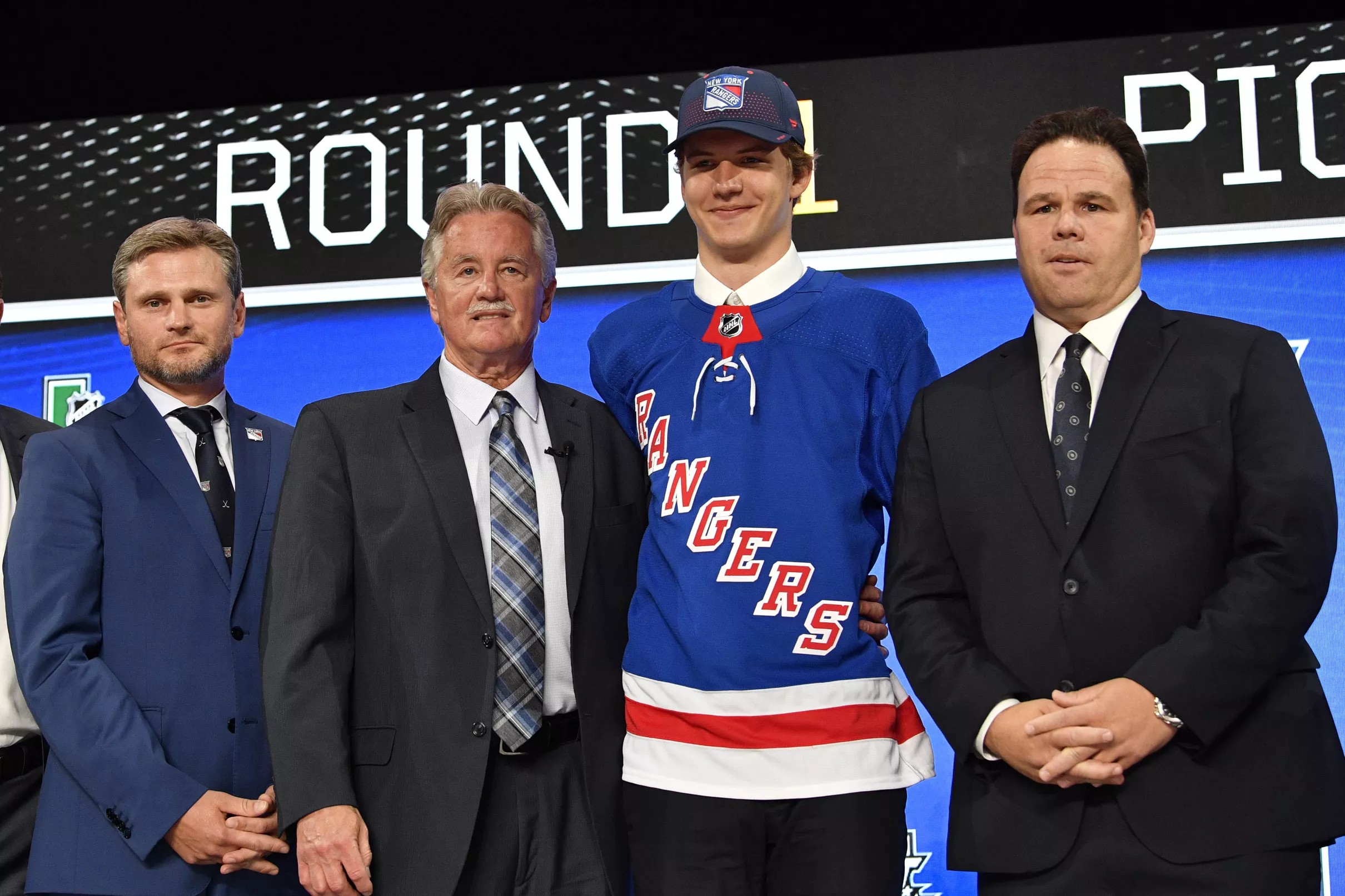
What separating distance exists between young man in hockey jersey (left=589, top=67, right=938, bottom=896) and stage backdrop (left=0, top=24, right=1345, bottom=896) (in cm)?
149

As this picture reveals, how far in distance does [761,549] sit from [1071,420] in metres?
0.53

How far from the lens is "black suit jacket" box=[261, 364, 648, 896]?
7.20ft

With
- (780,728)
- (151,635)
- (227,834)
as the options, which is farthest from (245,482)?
(780,728)

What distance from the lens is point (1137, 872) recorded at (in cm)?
185

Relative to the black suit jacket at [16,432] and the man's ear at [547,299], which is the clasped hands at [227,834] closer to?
the black suit jacket at [16,432]

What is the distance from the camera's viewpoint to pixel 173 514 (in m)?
2.47

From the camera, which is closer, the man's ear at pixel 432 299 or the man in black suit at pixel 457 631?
the man in black suit at pixel 457 631

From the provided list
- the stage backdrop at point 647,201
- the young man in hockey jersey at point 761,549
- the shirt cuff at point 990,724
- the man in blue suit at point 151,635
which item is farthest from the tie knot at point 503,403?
the stage backdrop at point 647,201

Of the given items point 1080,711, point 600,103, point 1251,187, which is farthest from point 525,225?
point 1251,187

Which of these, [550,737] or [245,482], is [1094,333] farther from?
[245,482]

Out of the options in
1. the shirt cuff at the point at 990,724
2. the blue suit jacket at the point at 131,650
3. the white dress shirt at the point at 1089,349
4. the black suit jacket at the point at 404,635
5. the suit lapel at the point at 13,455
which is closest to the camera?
the shirt cuff at the point at 990,724

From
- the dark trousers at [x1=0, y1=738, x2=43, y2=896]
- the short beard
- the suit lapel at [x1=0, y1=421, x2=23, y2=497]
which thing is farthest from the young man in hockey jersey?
the suit lapel at [x1=0, y1=421, x2=23, y2=497]

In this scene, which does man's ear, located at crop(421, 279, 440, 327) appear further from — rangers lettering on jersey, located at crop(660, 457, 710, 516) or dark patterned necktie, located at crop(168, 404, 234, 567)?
rangers lettering on jersey, located at crop(660, 457, 710, 516)

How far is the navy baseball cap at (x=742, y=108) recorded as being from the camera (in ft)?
7.71
